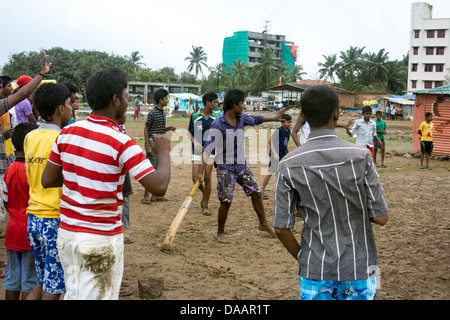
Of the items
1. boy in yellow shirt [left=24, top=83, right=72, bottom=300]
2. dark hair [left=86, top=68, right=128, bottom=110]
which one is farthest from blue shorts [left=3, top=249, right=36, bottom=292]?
dark hair [left=86, top=68, right=128, bottom=110]

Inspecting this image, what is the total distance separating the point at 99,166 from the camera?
7.79 feet

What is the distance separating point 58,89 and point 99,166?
1.07 m

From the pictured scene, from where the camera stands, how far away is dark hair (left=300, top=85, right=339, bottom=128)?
7.76ft

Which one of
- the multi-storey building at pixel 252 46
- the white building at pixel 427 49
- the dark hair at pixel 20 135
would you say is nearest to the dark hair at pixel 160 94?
the dark hair at pixel 20 135

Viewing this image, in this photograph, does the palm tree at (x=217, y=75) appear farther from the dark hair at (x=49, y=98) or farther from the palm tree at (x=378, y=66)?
the dark hair at (x=49, y=98)

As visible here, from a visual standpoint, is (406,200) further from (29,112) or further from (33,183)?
(33,183)

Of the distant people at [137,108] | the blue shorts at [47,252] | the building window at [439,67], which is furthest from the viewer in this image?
the building window at [439,67]

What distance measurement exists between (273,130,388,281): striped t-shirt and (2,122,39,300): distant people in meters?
2.17

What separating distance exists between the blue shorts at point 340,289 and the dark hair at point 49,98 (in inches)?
82.1

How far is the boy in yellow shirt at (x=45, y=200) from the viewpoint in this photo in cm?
288

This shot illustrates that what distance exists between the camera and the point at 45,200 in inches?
117

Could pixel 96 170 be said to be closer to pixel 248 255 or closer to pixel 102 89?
pixel 102 89

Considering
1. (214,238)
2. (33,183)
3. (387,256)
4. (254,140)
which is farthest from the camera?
(254,140)
